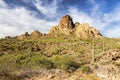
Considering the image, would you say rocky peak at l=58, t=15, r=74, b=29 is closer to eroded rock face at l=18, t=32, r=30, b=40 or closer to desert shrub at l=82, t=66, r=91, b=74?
eroded rock face at l=18, t=32, r=30, b=40

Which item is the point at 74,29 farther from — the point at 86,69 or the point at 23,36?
the point at 86,69

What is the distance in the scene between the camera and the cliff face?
86.3m

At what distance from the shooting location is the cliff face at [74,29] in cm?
8635

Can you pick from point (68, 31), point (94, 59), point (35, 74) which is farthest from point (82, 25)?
point (35, 74)

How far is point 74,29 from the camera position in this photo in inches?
3802

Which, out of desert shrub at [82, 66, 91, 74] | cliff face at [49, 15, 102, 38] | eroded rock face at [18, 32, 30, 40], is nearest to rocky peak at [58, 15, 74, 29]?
cliff face at [49, 15, 102, 38]

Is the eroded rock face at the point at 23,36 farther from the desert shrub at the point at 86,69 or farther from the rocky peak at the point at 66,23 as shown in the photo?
the desert shrub at the point at 86,69

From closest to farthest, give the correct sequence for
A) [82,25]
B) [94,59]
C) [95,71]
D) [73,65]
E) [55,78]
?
[55,78] → [95,71] → [73,65] → [94,59] → [82,25]

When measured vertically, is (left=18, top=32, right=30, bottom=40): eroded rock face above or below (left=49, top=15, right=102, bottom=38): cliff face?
below

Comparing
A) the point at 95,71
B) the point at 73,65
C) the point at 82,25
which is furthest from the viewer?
the point at 82,25

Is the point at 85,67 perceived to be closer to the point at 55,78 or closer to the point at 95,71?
the point at 95,71

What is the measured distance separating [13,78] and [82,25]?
74915 mm

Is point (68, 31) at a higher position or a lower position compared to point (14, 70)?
higher

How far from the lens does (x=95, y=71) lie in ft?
70.6
